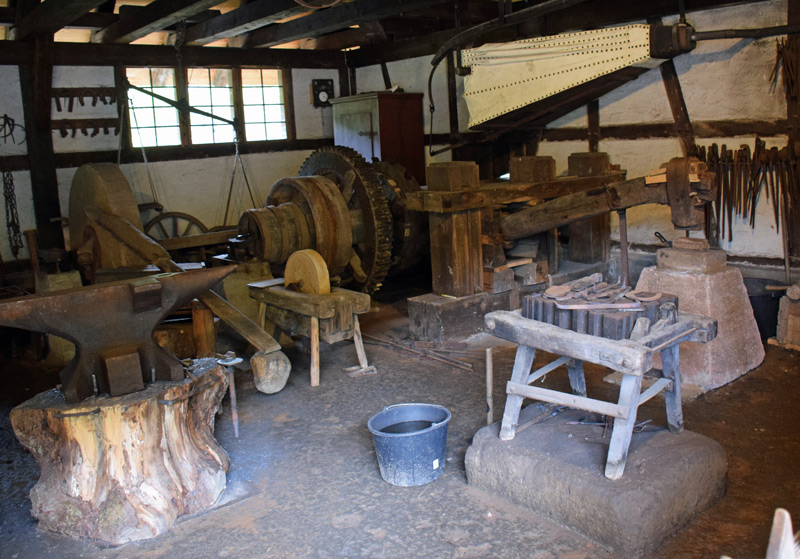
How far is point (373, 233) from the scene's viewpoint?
6988 millimetres

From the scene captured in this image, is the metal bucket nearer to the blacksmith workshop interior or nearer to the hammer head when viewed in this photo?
the blacksmith workshop interior

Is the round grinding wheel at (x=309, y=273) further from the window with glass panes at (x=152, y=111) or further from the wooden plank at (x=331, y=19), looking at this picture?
the window with glass panes at (x=152, y=111)

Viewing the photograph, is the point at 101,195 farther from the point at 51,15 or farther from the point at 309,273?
the point at 309,273

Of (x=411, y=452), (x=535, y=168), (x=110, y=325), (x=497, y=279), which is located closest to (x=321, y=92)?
(x=535, y=168)

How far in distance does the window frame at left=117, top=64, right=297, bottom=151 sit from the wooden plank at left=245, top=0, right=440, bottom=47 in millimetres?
484

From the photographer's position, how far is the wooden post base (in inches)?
138

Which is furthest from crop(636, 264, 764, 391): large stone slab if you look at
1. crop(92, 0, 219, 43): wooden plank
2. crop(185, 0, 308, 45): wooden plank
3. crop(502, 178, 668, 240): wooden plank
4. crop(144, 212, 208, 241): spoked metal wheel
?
crop(144, 212, 208, 241): spoked metal wheel

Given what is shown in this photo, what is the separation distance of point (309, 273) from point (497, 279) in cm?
171

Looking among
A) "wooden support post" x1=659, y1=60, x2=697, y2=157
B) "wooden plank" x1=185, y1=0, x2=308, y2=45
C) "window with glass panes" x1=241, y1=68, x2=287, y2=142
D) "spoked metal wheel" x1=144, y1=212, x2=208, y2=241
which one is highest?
"wooden plank" x1=185, y1=0, x2=308, y2=45

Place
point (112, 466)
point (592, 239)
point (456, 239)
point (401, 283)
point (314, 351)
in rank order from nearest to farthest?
point (112, 466), point (314, 351), point (456, 239), point (592, 239), point (401, 283)

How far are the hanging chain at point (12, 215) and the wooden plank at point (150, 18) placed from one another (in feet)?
5.90

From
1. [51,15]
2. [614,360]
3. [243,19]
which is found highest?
[243,19]

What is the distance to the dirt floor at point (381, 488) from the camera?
129 inches

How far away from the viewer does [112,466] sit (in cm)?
354
